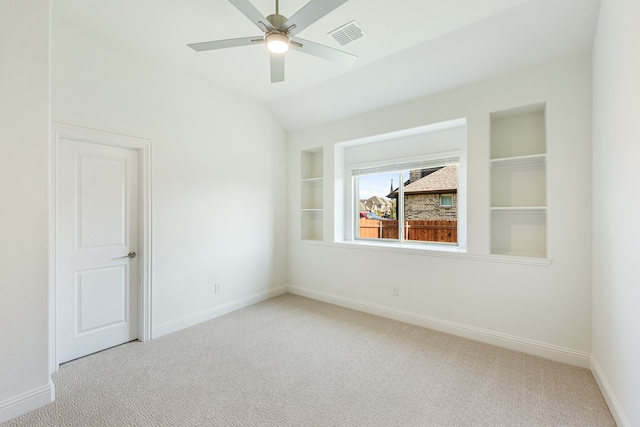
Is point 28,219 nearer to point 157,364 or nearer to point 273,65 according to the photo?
point 157,364

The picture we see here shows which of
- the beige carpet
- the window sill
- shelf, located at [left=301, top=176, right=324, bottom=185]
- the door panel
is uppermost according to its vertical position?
shelf, located at [left=301, top=176, right=324, bottom=185]

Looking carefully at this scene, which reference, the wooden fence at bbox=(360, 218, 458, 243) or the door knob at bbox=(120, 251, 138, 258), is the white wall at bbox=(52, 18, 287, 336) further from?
the wooden fence at bbox=(360, 218, 458, 243)

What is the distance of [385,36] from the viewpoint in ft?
8.47

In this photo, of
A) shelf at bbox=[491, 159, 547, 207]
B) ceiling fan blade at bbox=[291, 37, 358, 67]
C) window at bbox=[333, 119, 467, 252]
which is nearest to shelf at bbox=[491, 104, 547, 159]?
shelf at bbox=[491, 159, 547, 207]

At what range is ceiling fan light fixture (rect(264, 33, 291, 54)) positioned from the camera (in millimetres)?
1921

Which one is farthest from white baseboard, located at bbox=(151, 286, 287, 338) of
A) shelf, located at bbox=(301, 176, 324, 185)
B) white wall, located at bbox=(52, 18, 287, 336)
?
shelf, located at bbox=(301, 176, 324, 185)

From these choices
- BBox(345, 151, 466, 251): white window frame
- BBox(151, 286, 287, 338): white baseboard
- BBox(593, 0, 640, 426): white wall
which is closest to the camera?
BBox(593, 0, 640, 426): white wall

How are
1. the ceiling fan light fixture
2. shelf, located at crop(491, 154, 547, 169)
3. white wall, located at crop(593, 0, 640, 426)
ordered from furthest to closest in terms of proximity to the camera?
1. shelf, located at crop(491, 154, 547, 169)
2. the ceiling fan light fixture
3. white wall, located at crop(593, 0, 640, 426)

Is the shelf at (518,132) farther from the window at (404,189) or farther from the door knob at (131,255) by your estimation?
the door knob at (131,255)

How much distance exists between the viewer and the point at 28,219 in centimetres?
190

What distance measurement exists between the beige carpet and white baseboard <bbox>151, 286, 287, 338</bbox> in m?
0.12

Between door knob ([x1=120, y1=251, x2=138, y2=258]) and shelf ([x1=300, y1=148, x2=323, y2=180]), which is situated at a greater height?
shelf ([x1=300, y1=148, x2=323, y2=180])

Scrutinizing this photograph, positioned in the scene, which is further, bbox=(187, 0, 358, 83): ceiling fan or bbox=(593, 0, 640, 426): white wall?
bbox=(187, 0, 358, 83): ceiling fan

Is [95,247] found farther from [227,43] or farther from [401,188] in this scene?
[401,188]
